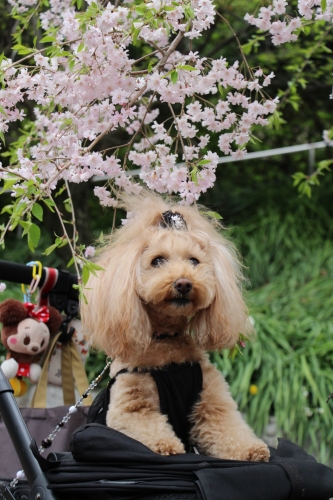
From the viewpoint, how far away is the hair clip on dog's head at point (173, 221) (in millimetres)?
1841

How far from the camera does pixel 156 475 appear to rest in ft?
4.72

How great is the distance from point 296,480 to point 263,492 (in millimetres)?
97

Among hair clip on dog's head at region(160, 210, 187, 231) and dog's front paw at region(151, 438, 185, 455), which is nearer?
dog's front paw at region(151, 438, 185, 455)

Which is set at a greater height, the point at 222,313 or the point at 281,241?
the point at 222,313

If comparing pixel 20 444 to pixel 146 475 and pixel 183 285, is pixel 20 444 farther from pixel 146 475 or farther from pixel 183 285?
pixel 183 285

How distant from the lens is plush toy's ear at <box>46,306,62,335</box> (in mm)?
2258

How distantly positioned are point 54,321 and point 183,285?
766 mm

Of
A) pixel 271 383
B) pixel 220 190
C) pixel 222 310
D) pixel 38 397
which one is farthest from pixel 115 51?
pixel 220 190

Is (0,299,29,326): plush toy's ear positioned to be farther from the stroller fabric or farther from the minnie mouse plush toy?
the stroller fabric

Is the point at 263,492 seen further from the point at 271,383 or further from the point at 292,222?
the point at 292,222

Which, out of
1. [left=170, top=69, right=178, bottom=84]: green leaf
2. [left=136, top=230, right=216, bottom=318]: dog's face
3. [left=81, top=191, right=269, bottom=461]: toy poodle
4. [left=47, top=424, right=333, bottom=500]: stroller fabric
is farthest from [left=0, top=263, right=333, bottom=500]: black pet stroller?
[left=170, top=69, right=178, bottom=84]: green leaf

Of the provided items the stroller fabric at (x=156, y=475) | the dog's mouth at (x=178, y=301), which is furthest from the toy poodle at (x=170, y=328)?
Answer: the stroller fabric at (x=156, y=475)

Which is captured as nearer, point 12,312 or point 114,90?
point 114,90

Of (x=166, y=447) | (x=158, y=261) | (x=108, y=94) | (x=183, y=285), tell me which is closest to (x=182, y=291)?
(x=183, y=285)
